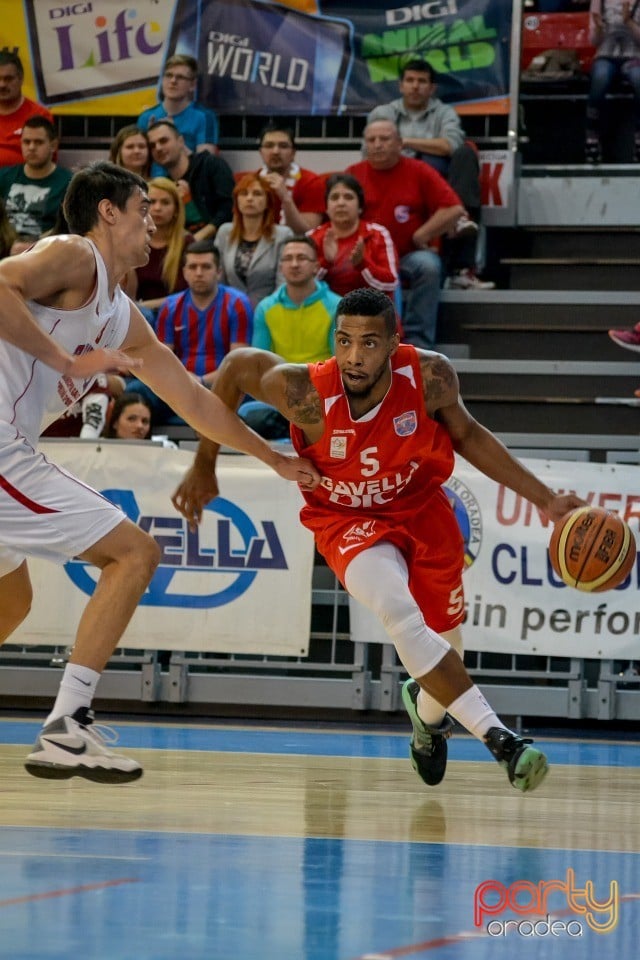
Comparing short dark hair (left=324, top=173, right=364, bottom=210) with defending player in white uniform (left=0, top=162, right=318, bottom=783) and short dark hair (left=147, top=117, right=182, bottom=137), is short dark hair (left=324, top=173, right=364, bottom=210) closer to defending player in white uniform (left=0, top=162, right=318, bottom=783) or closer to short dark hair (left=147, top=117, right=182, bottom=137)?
short dark hair (left=147, top=117, right=182, bottom=137)

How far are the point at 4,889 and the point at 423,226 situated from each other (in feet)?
26.0

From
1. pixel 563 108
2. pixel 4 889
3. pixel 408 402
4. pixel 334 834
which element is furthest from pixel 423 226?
pixel 4 889

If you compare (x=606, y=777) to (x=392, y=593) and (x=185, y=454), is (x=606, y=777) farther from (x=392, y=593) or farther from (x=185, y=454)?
(x=185, y=454)

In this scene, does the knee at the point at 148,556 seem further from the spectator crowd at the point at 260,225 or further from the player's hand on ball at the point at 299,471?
the spectator crowd at the point at 260,225

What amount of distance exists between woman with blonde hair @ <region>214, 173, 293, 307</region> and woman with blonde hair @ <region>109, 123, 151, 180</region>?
35.3 inches

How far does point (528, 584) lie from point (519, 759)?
3361 mm

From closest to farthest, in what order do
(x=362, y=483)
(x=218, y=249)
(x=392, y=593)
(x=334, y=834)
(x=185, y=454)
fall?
(x=334, y=834) < (x=392, y=593) < (x=362, y=483) < (x=185, y=454) < (x=218, y=249)

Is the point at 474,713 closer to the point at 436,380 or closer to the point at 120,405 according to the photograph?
the point at 436,380

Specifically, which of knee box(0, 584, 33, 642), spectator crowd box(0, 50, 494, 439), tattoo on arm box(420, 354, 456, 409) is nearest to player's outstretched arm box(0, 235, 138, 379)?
knee box(0, 584, 33, 642)

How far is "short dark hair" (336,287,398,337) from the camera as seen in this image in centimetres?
531

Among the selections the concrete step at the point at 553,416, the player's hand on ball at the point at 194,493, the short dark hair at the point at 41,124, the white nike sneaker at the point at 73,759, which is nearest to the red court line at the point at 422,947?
the white nike sneaker at the point at 73,759

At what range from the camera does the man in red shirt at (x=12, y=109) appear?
11.8 meters

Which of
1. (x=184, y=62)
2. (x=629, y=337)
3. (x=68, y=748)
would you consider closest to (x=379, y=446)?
(x=68, y=748)

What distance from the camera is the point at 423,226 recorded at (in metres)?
10.5
